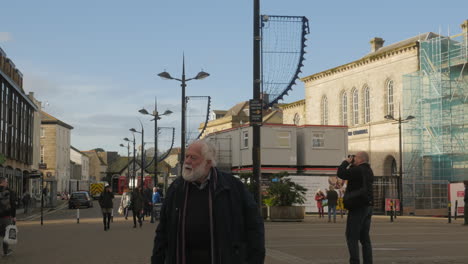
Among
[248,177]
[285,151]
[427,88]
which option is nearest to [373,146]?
[427,88]

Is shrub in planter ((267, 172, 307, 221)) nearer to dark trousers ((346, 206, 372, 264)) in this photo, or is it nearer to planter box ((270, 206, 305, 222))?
planter box ((270, 206, 305, 222))

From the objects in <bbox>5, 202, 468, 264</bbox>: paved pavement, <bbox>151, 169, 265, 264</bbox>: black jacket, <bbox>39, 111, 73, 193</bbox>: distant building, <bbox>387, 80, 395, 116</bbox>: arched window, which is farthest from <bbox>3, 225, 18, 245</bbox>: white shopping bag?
<bbox>39, 111, 73, 193</bbox>: distant building

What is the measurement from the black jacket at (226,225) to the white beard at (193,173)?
0.09m

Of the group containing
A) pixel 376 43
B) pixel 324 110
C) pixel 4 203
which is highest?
pixel 376 43

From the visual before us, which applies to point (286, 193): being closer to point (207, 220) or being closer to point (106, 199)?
point (106, 199)

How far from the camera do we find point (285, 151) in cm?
5112

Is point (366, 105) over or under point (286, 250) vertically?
over

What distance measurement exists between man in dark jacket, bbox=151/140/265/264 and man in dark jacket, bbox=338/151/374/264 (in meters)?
4.52

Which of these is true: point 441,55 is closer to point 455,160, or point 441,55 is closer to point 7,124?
point 455,160

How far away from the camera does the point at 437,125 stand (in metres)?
53.6

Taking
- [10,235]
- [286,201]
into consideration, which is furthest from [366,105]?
[10,235]

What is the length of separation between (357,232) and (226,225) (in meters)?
4.82

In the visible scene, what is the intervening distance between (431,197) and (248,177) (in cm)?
2278

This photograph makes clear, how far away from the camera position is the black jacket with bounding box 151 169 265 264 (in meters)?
4.77
